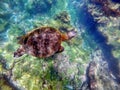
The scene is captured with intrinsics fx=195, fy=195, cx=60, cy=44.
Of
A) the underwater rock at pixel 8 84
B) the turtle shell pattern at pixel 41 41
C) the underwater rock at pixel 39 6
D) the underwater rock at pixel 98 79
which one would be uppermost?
the turtle shell pattern at pixel 41 41

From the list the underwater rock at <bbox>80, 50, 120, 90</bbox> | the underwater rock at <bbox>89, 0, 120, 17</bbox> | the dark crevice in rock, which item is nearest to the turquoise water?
the dark crevice in rock

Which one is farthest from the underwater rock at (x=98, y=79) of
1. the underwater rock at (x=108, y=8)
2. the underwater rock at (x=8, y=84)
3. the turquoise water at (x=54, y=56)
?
the underwater rock at (x=8, y=84)

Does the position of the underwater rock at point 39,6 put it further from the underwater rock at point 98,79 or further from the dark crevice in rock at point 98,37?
the underwater rock at point 98,79

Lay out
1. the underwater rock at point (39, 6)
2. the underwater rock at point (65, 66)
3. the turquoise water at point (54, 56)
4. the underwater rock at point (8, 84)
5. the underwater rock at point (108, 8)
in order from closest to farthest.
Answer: the underwater rock at point (8, 84) < the turquoise water at point (54, 56) < the underwater rock at point (65, 66) < the underwater rock at point (108, 8) < the underwater rock at point (39, 6)

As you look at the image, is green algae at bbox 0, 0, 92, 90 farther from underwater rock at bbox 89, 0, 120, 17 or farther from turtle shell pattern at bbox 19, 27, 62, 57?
underwater rock at bbox 89, 0, 120, 17

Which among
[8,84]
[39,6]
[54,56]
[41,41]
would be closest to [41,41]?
[41,41]

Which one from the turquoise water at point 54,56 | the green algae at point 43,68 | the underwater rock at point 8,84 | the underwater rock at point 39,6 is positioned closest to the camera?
the underwater rock at point 8,84

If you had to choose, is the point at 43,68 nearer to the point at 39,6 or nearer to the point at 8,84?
the point at 8,84
